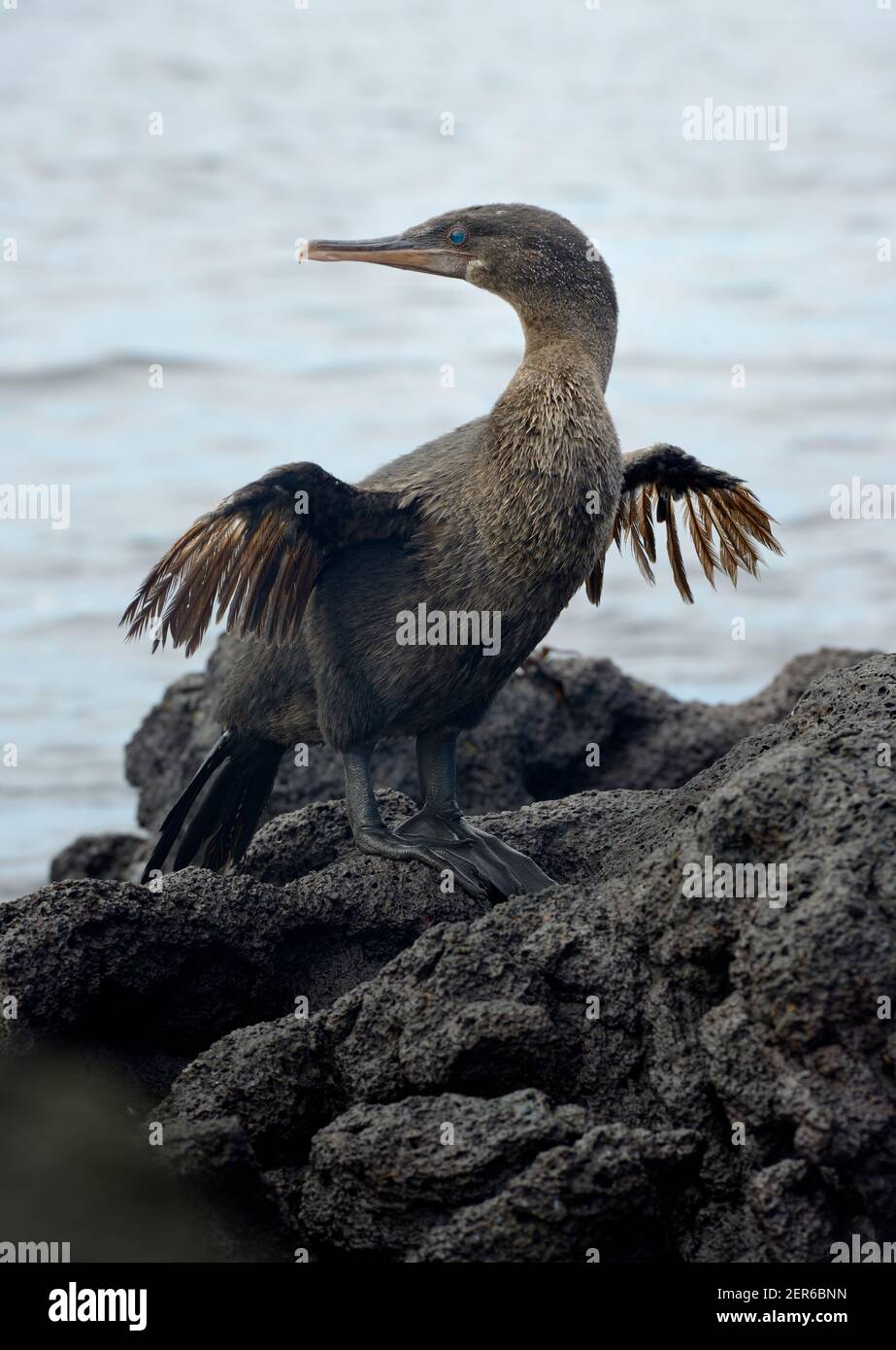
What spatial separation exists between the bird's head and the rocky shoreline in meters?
1.44

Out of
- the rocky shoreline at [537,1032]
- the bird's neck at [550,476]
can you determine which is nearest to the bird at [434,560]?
the bird's neck at [550,476]

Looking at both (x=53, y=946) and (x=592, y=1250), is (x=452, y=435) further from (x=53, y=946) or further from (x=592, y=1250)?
(x=592, y=1250)

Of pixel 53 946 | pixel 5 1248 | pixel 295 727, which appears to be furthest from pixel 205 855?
pixel 5 1248

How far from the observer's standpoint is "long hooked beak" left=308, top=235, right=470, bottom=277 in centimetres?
532

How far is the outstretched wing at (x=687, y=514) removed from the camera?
5625 millimetres

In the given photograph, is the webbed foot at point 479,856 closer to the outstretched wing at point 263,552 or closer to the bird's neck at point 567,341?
the outstretched wing at point 263,552

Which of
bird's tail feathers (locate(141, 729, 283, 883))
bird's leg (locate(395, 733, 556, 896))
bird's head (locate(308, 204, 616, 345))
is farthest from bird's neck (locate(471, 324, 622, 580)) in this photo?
bird's tail feathers (locate(141, 729, 283, 883))

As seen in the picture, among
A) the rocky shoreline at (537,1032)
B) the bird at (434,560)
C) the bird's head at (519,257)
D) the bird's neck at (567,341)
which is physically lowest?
the rocky shoreline at (537,1032)

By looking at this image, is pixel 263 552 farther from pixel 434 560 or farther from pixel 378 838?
pixel 378 838

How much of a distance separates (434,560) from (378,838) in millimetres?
819

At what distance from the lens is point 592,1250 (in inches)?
129

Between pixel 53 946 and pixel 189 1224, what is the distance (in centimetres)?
98

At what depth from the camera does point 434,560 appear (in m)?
4.99

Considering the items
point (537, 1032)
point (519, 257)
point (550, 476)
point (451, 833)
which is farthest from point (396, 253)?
point (537, 1032)
